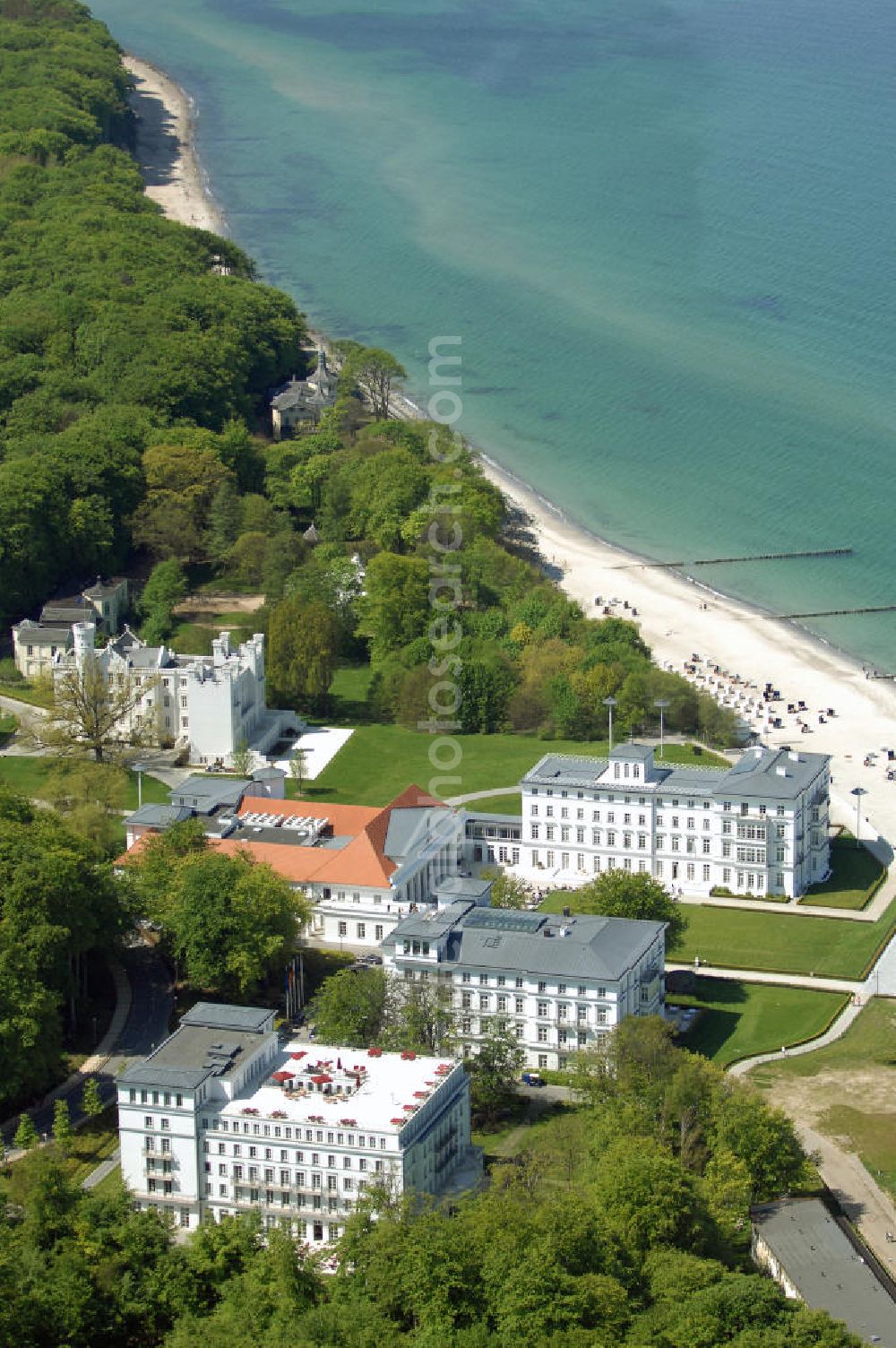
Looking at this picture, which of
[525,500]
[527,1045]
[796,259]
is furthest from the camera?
[796,259]

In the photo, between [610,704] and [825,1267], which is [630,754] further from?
[825,1267]

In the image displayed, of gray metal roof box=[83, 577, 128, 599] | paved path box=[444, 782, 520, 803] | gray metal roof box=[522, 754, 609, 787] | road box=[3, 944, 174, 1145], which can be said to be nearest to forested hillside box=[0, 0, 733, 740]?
gray metal roof box=[83, 577, 128, 599]

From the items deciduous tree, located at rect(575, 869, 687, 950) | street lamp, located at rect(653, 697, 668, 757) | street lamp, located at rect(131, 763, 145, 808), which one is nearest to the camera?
deciduous tree, located at rect(575, 869, 687, 950)

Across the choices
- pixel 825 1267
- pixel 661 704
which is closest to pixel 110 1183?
pixel 825 1267

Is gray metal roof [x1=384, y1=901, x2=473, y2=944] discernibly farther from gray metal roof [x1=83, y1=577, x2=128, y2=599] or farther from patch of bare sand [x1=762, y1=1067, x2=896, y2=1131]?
gray metal roof [x1=83, y1=577, x2=128, y2=599]

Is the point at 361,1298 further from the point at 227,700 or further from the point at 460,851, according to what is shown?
the point at 227,700

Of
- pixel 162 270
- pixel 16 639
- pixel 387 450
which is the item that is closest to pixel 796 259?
pixel 162 270
